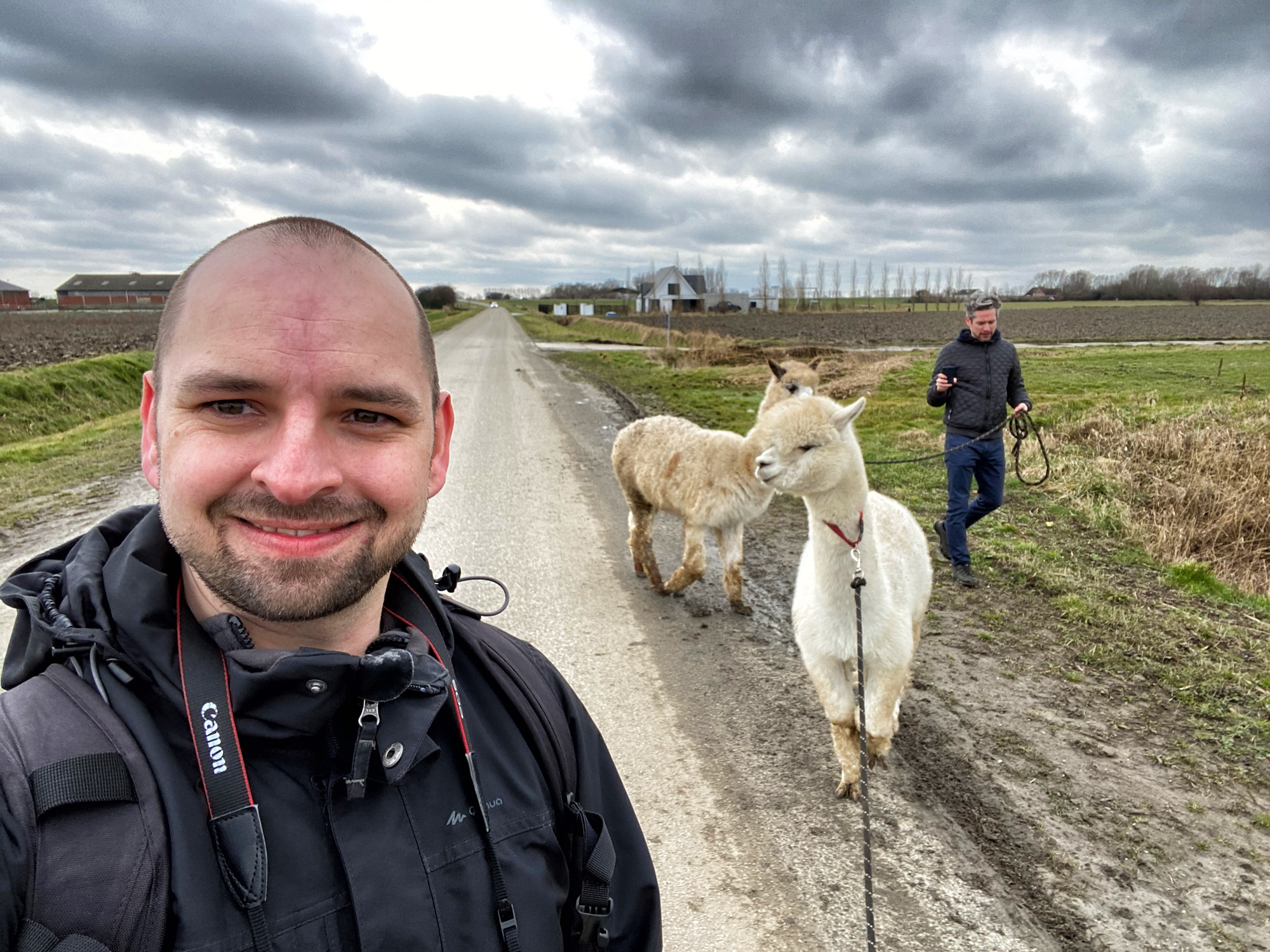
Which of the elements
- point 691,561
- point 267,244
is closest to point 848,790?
point 691,561

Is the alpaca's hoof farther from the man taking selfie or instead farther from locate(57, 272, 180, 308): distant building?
locate(57, 272, 180, 308): distant building

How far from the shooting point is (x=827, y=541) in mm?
3623

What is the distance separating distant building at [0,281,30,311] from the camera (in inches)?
3459

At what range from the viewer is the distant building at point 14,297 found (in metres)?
87.9

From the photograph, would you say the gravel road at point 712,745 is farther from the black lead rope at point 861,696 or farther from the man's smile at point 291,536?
the man's smile at point 291,536

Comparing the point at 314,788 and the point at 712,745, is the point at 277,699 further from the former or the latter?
the point at 712,745

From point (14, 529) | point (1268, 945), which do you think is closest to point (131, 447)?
point (14, 529)

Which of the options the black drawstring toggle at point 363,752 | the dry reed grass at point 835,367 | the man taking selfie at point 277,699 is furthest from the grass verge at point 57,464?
the dry reed grass at point 835,367

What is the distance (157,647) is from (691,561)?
4.66 metres

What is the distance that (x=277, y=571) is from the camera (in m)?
1.19

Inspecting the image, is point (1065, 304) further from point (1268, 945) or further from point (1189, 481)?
point (1268, 945)

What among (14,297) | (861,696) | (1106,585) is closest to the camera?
(861,696)

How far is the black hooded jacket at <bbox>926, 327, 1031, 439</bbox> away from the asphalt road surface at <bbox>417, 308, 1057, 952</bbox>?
2.38m

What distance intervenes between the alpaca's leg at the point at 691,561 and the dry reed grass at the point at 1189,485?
4040mm
